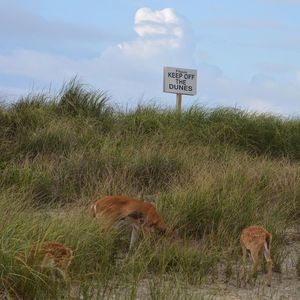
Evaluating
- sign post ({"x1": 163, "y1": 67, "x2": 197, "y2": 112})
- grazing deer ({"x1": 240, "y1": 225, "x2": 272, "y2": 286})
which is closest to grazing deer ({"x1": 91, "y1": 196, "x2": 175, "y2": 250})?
grazing deer ({"x1": 240, "y1": 225, "x2": 272, "y2": 286})

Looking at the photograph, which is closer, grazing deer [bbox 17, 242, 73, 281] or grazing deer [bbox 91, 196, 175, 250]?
grazing deer [bbox 17, 242, 73, 281]

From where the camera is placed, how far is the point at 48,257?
524cm

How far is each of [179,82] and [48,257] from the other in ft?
44.0

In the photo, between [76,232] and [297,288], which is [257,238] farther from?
[76,232]

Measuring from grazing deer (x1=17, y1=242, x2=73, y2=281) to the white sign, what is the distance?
41.9 ft

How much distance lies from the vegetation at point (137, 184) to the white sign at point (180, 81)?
1.26 m

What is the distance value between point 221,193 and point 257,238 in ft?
9.10

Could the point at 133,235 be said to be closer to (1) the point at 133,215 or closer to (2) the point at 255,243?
(1) the point at 133,215

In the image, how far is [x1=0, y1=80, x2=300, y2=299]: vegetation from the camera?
19.7ft

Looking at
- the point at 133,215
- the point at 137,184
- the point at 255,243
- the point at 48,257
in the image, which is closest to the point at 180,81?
the point at 137,184

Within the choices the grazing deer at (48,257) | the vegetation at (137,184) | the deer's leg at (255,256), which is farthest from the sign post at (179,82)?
the grazing deer at (48,257)

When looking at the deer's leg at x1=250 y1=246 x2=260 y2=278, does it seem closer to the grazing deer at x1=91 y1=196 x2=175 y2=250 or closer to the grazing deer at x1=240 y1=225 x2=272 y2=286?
the grazing deer at x1=240 y1=225 x2=272 y2=286

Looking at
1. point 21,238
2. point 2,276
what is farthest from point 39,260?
point 21,238

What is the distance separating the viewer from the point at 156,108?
17344 millimetres
